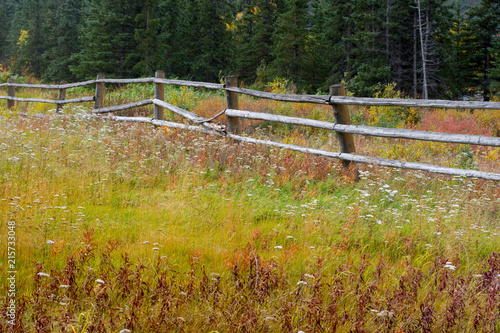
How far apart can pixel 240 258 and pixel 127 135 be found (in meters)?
5.23

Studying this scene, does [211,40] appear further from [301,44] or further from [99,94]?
[99,94]

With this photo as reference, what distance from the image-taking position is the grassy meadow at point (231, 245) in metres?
2.25

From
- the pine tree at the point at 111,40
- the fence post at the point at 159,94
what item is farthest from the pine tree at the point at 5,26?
the fence post at the point at 159,94

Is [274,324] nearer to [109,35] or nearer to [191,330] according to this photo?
[191,330]

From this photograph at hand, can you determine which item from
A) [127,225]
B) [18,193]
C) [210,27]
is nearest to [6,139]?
[18,193]

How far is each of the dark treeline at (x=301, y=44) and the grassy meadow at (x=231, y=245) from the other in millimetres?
21861

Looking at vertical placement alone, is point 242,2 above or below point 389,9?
above

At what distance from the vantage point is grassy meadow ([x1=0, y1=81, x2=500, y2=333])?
7.38 ft

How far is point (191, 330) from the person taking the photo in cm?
218

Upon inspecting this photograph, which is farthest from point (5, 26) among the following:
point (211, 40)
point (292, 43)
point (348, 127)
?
point (348, 127)

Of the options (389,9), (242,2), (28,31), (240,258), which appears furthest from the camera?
(28,31)

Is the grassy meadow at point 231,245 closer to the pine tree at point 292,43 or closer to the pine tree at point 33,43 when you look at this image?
the pine tree at point 292,43

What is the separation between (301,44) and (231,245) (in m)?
27.4

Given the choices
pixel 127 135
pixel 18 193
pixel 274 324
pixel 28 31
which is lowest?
pixel 274 324
